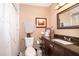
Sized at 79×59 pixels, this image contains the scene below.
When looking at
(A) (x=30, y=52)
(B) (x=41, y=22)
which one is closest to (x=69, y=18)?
(B) (x=41, y=22)

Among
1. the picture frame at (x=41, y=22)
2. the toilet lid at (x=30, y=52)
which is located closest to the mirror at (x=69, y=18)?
the picture frame at (x=41, y=22)

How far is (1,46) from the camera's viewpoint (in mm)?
894

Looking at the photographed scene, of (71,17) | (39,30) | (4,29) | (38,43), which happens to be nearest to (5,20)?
(4,29)

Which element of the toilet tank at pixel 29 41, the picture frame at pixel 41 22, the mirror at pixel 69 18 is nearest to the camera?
the picture frame at pixel 41 22

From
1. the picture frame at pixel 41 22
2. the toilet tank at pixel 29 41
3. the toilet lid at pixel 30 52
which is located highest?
the picture frame at pixel 41 22

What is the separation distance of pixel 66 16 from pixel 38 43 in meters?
0.84

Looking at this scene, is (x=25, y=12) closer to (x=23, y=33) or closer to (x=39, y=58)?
(x=23, y=33)

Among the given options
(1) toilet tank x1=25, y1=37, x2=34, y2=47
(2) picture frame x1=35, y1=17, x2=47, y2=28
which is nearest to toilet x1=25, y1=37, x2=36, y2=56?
(1) toilet tank x1=25, y1=37, x2=34, y2=47

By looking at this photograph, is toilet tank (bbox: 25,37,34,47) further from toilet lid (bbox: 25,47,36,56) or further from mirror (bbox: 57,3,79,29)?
mirror (bbox: 57,3,79,29)

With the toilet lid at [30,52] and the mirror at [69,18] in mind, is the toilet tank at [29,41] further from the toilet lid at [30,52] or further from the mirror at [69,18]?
the mirror at [69,18]

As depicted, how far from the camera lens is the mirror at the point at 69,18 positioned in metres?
1.69

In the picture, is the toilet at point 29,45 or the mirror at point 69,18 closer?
the toilet at point 29,45

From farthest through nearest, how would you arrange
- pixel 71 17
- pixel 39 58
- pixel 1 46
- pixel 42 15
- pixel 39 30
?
pixel 71 17, pixel 39 30, pixel 42 15, pixel 1 46, pixel 39 58

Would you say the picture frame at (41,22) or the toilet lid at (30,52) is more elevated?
the picture frame at (41,22)
